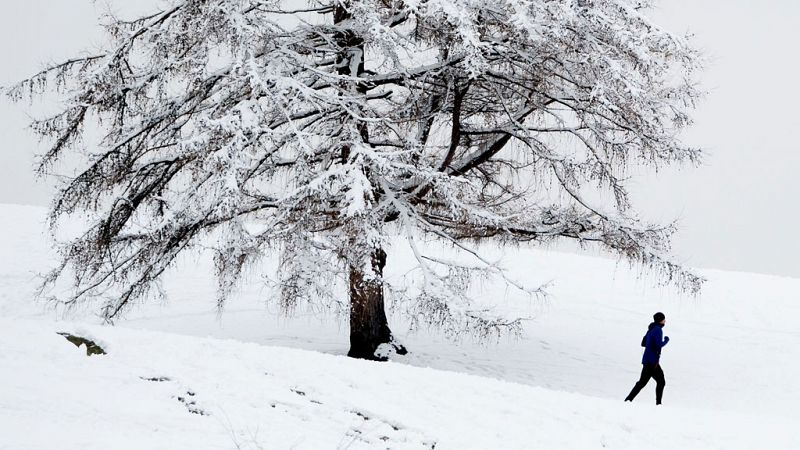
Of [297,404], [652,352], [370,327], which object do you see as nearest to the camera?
[297,404]

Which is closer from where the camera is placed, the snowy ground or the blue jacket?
the snowy ground

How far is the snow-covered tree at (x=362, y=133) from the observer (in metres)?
11.2

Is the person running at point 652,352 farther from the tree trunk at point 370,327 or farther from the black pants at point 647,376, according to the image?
the tree trunk at point 370,327

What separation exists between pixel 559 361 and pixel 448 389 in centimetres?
826

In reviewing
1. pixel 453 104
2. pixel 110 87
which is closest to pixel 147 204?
pixel 110 87

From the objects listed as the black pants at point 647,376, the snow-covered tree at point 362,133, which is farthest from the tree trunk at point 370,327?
the black pants at point 647,376

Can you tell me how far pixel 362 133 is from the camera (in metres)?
12.7

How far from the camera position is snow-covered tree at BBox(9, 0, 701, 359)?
11203 mm

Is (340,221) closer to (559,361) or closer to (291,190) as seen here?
(291,190)

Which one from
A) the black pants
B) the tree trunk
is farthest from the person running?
the tree trunk

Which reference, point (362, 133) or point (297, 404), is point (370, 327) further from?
point (297, 404)

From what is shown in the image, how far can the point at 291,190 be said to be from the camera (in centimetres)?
→ 1205

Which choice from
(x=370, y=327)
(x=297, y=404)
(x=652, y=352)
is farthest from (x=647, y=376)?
(x=297, y=404)

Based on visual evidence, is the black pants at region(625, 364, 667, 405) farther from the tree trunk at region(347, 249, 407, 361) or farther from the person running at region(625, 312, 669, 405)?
the tree trunk at region(347, 249, 407, 361)
